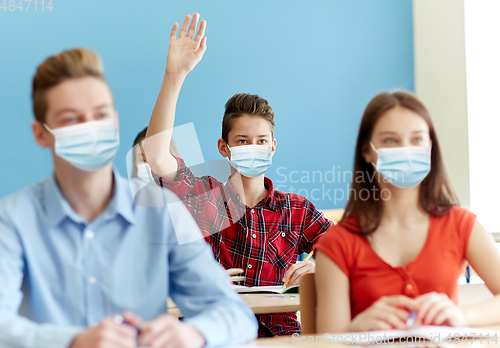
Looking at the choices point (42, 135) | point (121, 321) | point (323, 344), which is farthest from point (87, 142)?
point (323, 344)

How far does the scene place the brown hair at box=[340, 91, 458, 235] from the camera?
4.08 feet

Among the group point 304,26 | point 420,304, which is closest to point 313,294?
point 420,304

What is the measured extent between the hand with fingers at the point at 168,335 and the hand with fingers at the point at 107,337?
0.08ft

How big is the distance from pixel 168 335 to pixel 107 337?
11 centimetres

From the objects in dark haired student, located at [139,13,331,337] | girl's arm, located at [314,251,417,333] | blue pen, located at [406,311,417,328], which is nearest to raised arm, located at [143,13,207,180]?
dark haired student, located at [139,13,331,337]

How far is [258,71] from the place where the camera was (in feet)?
12.5

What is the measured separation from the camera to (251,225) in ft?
6.67

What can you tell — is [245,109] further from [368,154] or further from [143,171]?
[368,154]

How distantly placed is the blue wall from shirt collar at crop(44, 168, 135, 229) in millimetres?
2156

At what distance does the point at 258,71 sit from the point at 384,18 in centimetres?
127

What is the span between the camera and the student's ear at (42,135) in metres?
1.01

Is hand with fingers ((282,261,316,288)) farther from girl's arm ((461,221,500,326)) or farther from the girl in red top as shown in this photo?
girl's arm ((461,221,500,326))

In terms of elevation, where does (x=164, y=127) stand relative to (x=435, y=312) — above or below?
above

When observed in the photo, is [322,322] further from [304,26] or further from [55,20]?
[304,26]
